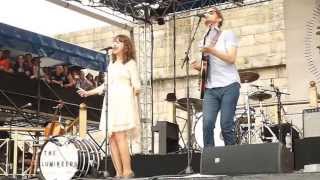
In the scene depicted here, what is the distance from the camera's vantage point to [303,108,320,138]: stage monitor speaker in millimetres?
6109

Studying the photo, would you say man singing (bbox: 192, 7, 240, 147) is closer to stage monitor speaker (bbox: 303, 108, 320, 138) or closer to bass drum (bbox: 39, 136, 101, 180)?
stage monitor speaker (bbox: 303, 108, 320, 138)

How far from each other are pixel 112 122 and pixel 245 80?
2836 millimetres

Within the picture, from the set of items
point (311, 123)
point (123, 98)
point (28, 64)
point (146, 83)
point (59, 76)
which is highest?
point (28, 64)

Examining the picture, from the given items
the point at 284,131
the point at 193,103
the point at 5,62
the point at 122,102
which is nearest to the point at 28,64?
the point at 5,62

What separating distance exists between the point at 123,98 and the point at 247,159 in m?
1.63

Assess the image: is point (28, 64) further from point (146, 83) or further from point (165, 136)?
point (165, 136)

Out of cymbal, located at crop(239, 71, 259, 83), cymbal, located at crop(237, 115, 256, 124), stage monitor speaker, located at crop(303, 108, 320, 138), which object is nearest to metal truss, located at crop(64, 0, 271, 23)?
cymbal, located at crop(237, 115, 256, 124)

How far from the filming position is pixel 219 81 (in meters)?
5.29

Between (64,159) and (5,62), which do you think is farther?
(5,62)

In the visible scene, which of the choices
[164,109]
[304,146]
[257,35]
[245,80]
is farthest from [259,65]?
[304,146]

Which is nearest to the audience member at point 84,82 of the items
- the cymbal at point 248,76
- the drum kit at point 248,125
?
the drum kit at point 248,125

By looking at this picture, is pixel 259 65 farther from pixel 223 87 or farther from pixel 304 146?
pixel 223 87

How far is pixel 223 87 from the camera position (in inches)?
207

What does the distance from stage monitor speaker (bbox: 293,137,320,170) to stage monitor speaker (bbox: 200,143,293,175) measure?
3.62ft
